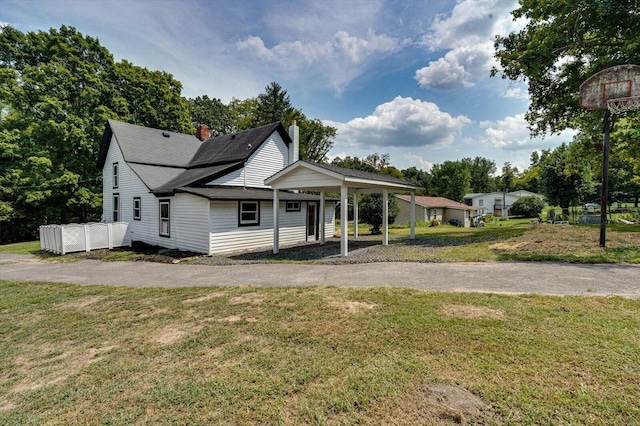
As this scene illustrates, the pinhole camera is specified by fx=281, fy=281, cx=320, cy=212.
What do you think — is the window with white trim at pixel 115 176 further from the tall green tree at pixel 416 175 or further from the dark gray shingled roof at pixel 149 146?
the tall green tree at pixel 416 175

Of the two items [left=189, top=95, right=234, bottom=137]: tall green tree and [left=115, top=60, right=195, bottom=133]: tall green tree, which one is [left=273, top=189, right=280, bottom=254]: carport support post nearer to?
[left=115, top=60, right=195, bottom=133]: tall green tree

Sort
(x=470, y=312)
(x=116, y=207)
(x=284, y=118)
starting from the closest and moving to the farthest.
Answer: (x=470, y=312), (x=116, y=207), (x=284, y=118)

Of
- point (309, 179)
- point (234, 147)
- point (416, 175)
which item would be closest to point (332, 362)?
point (309, 179)

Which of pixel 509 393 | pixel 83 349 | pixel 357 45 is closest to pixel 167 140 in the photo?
pixel 357 45

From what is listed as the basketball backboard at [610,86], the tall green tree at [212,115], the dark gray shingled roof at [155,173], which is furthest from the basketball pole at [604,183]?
the tall green tree at [212,115]

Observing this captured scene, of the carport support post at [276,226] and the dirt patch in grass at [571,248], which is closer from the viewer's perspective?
the dirt patch in grass at [571,248]

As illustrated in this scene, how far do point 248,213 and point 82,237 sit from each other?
8669 millimetres

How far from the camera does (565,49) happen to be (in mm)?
11969

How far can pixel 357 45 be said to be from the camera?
14242 mm

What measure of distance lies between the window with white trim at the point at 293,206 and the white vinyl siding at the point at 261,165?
64.1 inches

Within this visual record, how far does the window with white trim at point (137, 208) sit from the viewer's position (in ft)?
52.9

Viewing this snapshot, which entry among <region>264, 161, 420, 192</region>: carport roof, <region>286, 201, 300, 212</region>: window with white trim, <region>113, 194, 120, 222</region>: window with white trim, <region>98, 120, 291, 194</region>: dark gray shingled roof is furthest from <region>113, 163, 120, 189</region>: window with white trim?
<region>264, 161, 420, 192</region>: carport roof

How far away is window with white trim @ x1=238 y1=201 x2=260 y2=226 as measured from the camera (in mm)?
13074

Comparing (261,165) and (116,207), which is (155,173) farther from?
(261,165)
